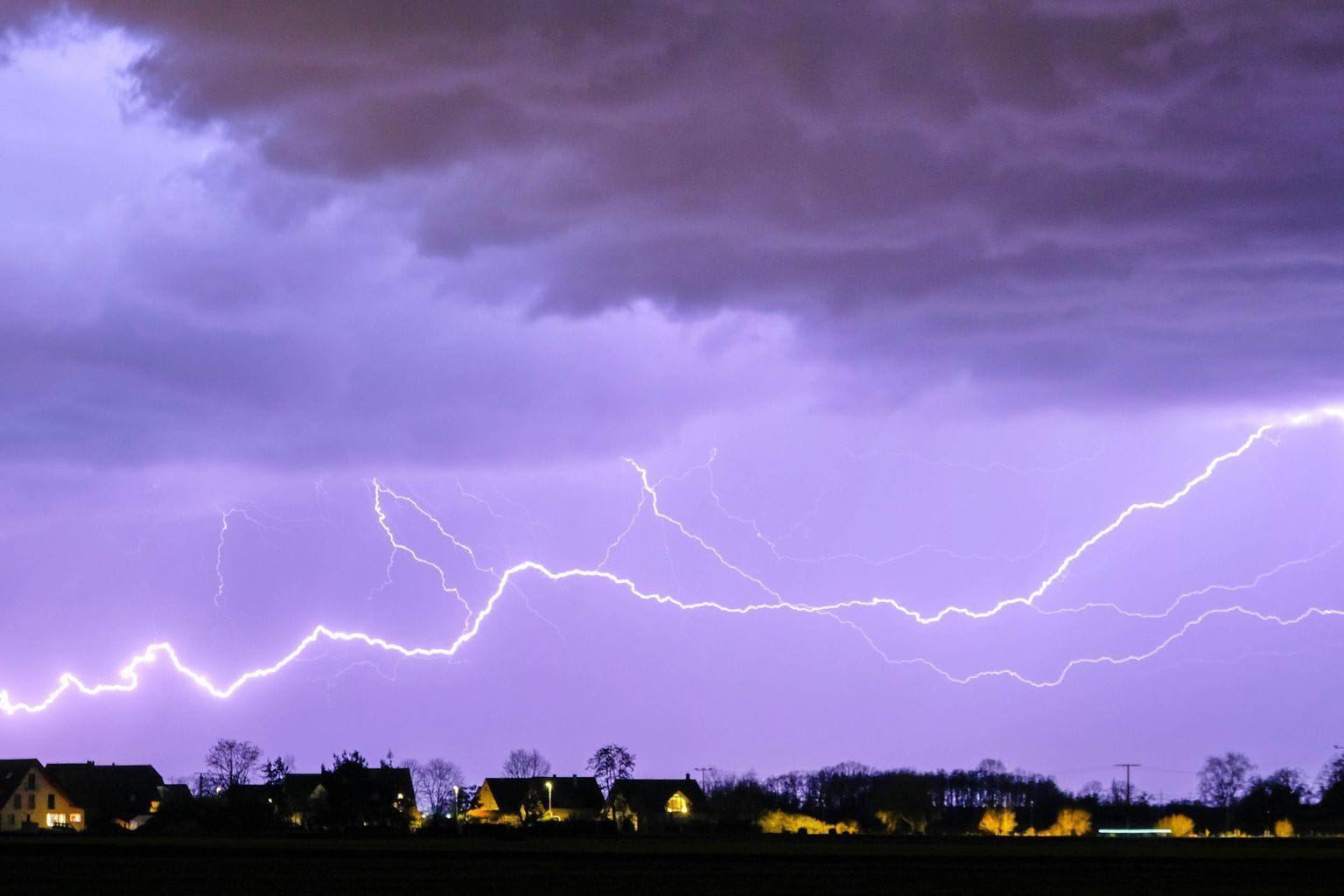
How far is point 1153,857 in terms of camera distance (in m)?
55.3

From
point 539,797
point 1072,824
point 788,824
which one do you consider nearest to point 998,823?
point 1072,824

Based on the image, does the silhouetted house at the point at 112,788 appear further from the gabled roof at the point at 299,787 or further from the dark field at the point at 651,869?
the dark field at the point at 651,869

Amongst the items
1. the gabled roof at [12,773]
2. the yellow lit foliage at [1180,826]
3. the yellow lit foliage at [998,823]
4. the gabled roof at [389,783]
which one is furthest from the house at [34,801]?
the yellow lit foliage at [1180,826]

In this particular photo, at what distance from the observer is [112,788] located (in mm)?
123250

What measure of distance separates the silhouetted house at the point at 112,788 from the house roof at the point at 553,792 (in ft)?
86.6

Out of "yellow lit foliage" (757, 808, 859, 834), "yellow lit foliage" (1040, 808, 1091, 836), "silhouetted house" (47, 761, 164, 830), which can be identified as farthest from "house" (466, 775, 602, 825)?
"yellow lit foliage" (1040, 808, 1091, 836)

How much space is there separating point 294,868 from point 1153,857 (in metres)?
27.7

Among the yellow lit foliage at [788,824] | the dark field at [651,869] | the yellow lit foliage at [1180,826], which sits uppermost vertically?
the dark field at [651,869]

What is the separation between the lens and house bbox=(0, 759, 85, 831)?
117m

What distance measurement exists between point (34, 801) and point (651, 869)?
86.9 meters

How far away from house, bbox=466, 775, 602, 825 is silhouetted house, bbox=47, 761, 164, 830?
75.6 feet

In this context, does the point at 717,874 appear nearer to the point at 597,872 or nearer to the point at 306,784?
the point at 597,872

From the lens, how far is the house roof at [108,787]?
120312 millimetres

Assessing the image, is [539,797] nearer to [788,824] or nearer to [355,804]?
[788,824]
